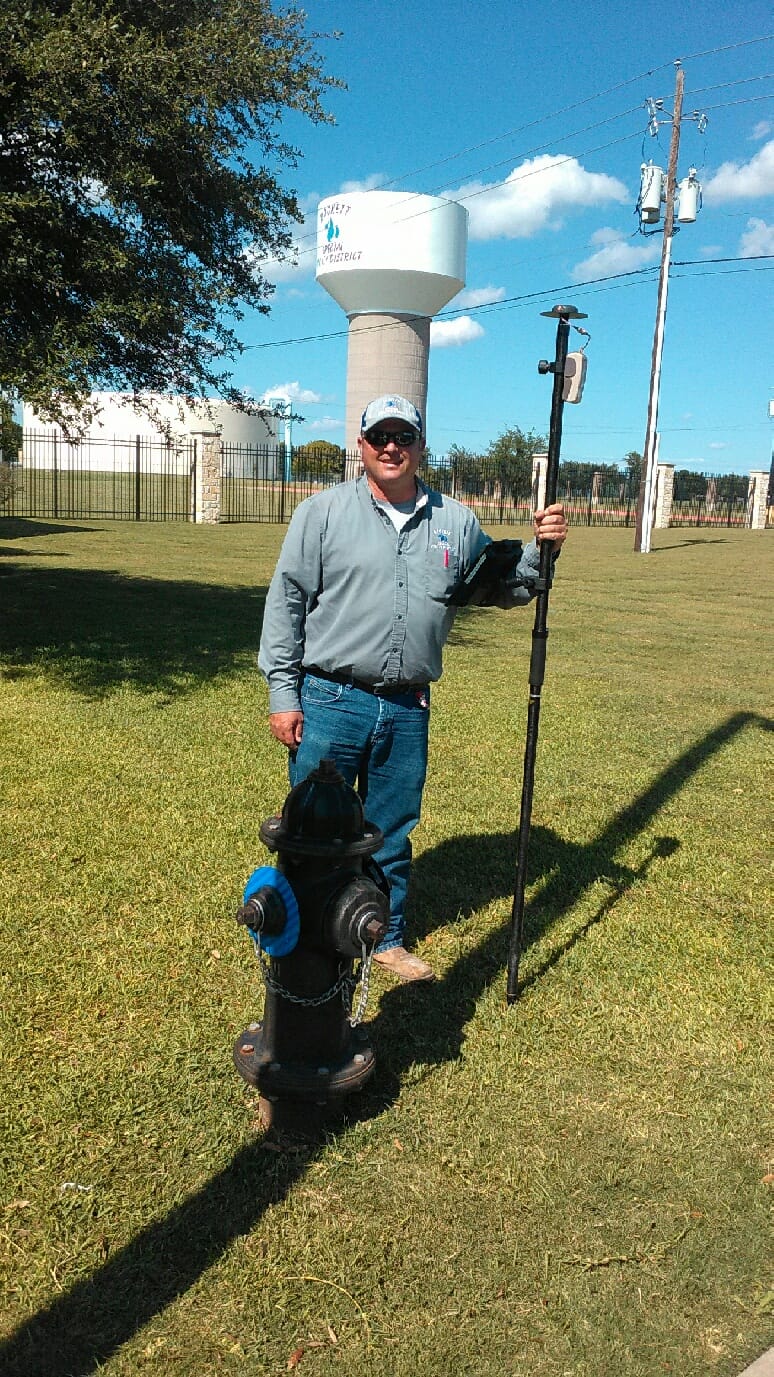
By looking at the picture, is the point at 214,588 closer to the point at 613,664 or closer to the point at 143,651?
the point at 143,651

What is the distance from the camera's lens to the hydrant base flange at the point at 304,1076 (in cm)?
285

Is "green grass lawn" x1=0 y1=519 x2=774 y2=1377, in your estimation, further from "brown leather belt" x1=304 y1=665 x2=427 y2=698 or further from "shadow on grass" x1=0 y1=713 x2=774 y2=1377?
"brown leather belt" x1=304 y1=665 x2=427 y2=698

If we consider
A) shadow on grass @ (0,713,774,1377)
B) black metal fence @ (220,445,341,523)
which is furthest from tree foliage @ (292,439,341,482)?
shadow on grass @ (0,713,774,1377)

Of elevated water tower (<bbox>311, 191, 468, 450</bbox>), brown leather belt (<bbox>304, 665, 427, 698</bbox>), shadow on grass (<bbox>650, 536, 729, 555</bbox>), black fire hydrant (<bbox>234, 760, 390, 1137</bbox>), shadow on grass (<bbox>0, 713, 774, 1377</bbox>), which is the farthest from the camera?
elevated water tower (<bbox>311, 191, 468, 450</bbox>)


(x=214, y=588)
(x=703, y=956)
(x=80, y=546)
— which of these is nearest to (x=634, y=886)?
(x=703, y=956)

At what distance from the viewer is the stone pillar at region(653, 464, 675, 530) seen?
44.4 meters

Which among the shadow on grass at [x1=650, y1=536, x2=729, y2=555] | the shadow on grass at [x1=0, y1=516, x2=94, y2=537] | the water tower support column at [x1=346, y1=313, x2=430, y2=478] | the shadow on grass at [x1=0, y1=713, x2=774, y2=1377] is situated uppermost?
the water tower support column at [x1=346, y1=313, x2=430, y2=478]

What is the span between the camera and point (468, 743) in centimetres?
745

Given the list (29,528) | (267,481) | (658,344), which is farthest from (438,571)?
(267,481)

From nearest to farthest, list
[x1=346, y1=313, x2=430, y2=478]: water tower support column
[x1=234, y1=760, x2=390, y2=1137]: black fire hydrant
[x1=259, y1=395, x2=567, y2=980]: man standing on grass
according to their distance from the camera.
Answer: [x1=234, y1=760, x2=390, y2=1137]: black fire hydrant < [x1=259, y1=395, x2=567, y2=980]: man standing on grass < [x1=346, y1=313, x2=430, y2=478]: water tower support column

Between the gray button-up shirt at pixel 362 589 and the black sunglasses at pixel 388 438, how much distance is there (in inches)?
6.8

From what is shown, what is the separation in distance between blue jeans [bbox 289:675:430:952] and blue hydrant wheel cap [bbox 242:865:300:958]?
0.61 metres

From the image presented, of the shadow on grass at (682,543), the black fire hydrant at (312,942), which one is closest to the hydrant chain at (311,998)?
the black fire hydrant at (312,942)

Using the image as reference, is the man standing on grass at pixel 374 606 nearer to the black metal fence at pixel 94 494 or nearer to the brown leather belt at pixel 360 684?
the brown leather belt at pixel 360 684
